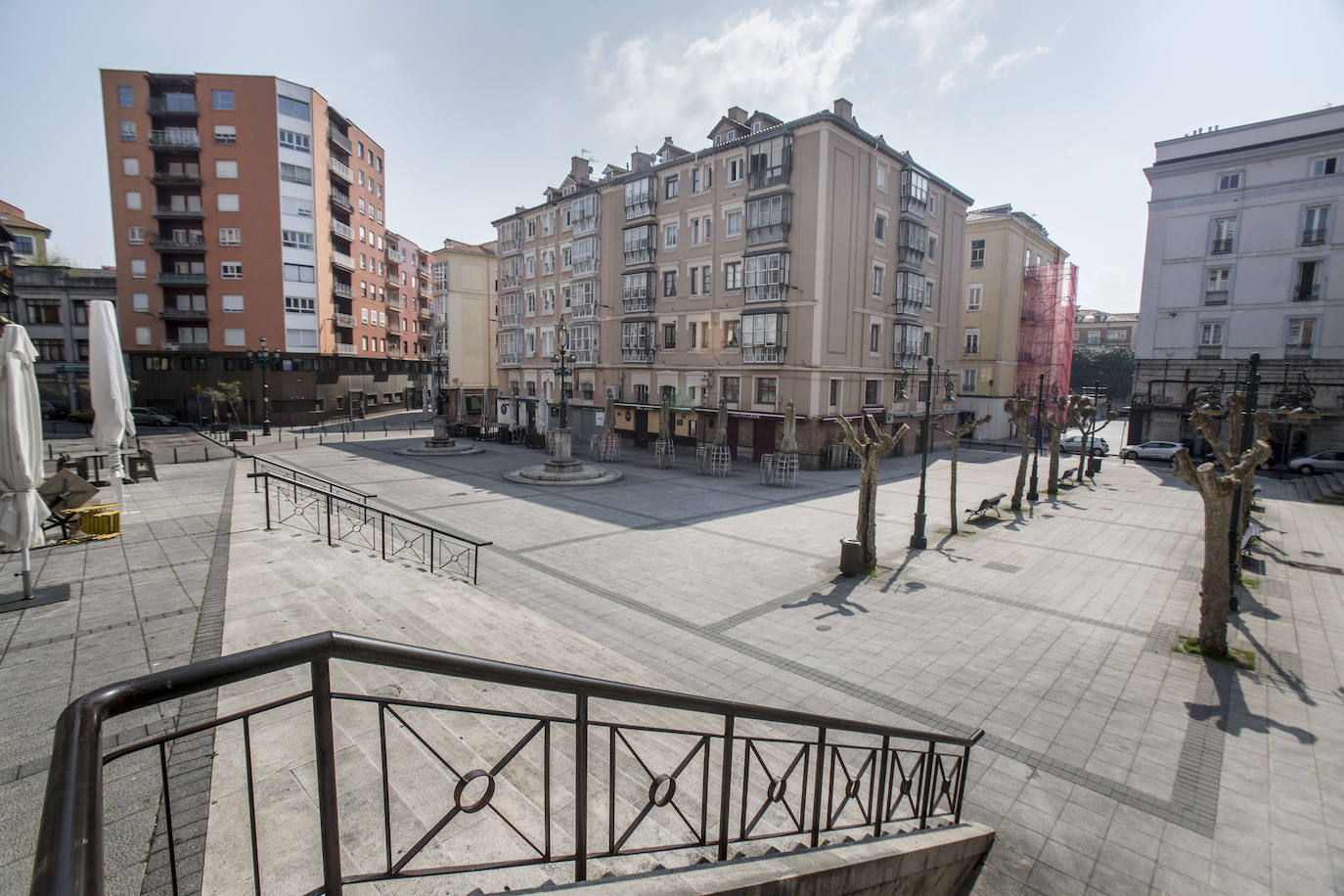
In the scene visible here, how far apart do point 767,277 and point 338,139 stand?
139 ft

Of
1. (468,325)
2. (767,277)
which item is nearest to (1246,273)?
(767,277)

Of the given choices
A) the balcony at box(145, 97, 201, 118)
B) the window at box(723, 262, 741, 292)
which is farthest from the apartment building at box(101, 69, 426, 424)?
the window at box(723, 262, 741, 292)

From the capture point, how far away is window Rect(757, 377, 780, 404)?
102 feet

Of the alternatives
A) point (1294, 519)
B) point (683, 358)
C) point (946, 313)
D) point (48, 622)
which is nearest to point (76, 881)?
point (48, 622)

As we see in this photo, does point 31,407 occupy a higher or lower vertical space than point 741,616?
higher

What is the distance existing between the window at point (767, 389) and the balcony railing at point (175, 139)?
1812 inches

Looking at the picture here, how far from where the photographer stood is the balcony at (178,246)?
44875 millimetres

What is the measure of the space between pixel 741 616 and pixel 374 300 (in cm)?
5884

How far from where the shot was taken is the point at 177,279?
45156mm

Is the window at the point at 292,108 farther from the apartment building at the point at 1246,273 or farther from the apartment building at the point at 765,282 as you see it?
the apartment building at the point at 1246,273

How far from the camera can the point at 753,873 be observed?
3.61m

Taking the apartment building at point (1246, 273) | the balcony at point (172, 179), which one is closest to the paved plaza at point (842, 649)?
the apartment building at point (1246, 273)

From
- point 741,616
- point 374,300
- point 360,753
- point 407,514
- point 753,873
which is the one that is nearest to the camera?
point 753,873

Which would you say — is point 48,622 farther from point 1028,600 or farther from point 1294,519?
point 1294,519
